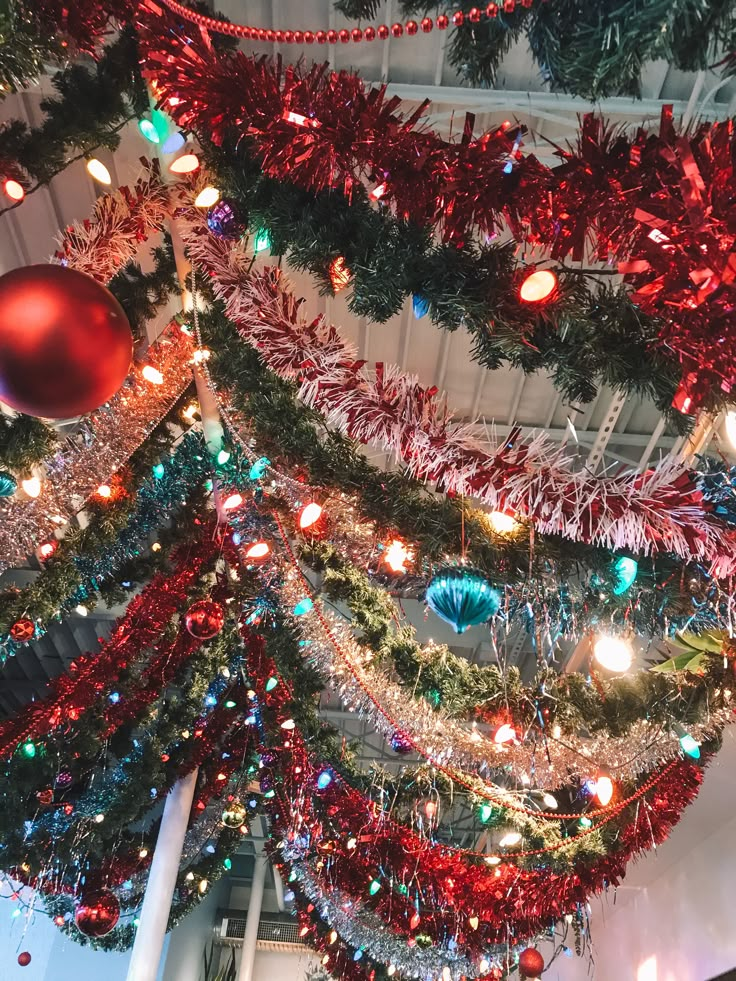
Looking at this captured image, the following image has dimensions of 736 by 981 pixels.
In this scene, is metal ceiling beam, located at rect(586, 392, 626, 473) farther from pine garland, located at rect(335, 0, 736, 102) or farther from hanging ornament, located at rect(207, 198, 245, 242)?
pine garland, located at rect(335, 0, 736, 102)

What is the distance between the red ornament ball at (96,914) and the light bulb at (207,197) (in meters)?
3.86

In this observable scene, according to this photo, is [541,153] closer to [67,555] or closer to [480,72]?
[480,72]

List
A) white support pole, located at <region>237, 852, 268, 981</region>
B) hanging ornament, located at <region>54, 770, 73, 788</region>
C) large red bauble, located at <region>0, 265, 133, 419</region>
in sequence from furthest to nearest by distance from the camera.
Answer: white support pole, located at <region>237, 852, 268, 981</region> < hanging ornament, located at <region>54, 770, 73, 788</region> < large red bauble, located at <region>0, 265, 133, 419</region>

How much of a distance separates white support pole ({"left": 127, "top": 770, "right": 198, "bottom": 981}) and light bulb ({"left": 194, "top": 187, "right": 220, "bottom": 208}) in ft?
11.3

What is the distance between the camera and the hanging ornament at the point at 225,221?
1.63 metres

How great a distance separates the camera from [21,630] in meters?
2.62

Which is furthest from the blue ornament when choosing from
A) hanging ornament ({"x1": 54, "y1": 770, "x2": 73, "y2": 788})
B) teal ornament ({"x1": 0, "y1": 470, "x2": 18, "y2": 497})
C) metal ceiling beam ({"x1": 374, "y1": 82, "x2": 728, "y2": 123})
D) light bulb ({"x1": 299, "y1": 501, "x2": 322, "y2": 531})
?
hanging ornament ({"x1": 54, "y1": 770, "x2": 73, "y2": 788})

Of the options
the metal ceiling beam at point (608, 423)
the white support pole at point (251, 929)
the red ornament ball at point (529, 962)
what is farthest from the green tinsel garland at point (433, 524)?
the white support pole at point (251, 929)

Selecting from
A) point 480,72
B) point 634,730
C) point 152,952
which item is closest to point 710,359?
point 480,72

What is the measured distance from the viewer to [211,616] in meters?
2.61

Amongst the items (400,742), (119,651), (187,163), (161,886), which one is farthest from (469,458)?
(161,886)

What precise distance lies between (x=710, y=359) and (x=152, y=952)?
3.86 m

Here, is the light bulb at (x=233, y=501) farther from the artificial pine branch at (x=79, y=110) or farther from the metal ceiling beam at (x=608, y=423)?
the metal ceiling beam at (x=608, y=423)

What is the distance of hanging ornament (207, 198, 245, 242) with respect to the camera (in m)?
1.63
